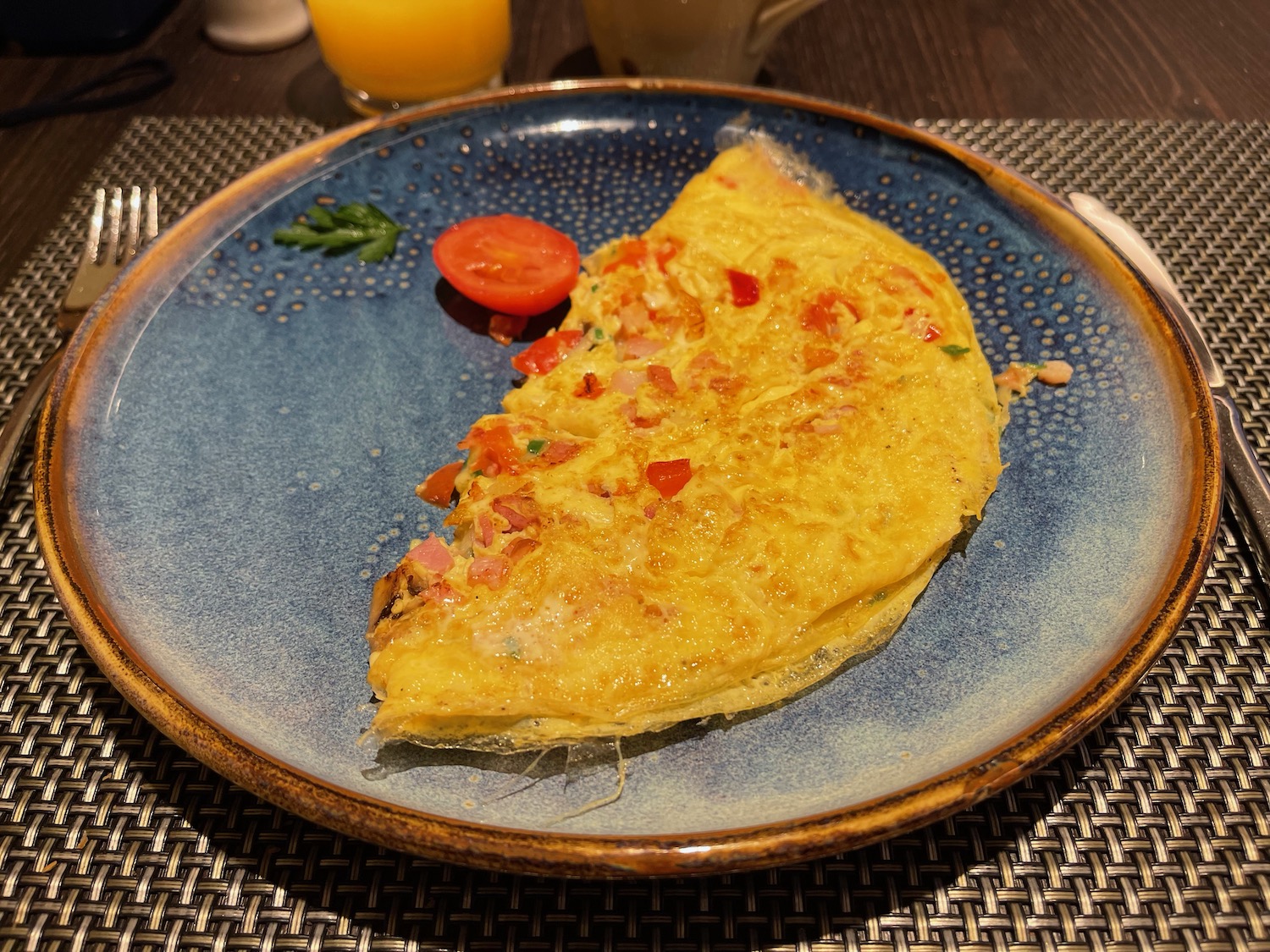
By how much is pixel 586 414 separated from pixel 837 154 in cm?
170

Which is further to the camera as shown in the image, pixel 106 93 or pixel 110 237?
pixel 106 93

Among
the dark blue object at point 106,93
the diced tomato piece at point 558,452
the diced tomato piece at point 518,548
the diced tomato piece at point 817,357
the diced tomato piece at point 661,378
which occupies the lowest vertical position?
the diced tomato piece at point 518,548

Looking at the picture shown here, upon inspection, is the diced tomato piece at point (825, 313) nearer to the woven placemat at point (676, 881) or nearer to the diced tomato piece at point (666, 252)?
the diced tomato piece at point (666, 252)

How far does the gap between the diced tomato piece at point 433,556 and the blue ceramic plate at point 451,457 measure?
0.24m

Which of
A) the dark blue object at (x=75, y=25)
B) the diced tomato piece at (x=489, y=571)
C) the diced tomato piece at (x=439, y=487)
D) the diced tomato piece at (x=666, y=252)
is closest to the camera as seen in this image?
the diced tomato piece at (x=489, y=571)

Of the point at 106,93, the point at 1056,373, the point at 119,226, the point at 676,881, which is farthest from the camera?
the point at 106,93

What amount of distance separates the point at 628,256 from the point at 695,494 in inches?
43.8

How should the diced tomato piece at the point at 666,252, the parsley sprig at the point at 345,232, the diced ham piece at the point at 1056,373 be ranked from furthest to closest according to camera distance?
the parsley sprig at the point at 345,232
the diced tomato piece at the point at 666,252
the diced ham piece at the point at 1056,373

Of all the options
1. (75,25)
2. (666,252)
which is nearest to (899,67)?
(666,252)

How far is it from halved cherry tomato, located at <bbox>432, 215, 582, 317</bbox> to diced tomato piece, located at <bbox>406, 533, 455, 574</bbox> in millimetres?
1165

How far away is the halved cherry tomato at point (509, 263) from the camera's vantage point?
2965mm

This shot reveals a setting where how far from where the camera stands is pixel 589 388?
2529 millimetres

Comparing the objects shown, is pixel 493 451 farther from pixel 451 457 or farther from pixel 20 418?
pixel 20 418

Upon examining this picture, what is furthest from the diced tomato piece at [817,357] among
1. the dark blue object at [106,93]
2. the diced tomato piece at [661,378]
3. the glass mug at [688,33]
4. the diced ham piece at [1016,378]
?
the dark blue object at [106,93]
